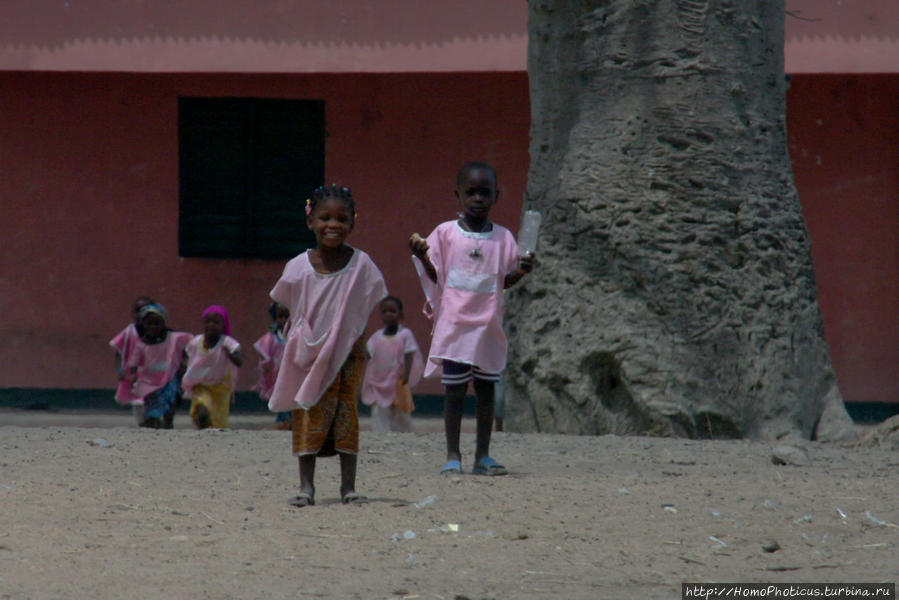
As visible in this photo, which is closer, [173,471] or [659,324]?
[173,471]

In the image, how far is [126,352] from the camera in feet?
31.4

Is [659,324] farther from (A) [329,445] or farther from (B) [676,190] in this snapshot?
(A) [329,445]

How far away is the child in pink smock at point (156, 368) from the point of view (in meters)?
9.36

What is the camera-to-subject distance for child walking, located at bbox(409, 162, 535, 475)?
18.9ft

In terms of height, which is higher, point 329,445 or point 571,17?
point 571,17

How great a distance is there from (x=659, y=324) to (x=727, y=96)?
132cm

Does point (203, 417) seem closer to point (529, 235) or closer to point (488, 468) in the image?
point (488, 468)

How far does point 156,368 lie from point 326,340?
456 centimetres

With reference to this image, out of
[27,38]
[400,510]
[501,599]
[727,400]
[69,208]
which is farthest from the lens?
→ [69,208]

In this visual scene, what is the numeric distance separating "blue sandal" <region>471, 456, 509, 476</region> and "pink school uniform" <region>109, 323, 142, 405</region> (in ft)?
13.8

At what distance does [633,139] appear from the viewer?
7.29 m

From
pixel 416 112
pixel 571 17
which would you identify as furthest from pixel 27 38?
pixel 571 17

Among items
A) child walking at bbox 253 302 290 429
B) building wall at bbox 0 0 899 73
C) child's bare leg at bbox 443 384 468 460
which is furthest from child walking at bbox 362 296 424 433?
child's bare leg at bbox 443 384 468 460

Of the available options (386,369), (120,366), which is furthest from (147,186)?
(386,369)
